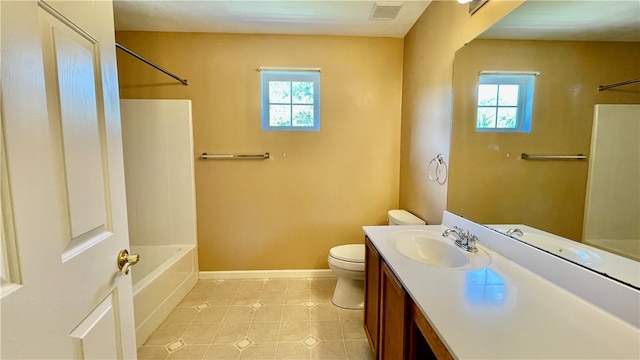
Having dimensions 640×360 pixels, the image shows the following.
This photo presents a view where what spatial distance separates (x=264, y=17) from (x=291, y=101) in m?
0.72

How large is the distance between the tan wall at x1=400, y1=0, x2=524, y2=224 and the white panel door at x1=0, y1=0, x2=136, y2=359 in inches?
65.5

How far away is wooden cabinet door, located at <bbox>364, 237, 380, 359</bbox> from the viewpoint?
1396 mm

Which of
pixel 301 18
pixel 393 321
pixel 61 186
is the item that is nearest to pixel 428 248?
pixel 393 321

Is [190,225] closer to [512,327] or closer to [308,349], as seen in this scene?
[308,349]

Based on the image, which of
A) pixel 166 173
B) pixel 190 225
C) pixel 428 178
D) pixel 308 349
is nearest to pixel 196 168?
pixel 166 173

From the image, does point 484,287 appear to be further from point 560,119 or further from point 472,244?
point 560,119

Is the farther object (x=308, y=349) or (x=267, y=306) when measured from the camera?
(x=267, y=306)

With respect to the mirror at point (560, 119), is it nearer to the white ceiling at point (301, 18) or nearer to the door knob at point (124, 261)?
the white ceiling at point (301, 18)

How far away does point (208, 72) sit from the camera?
242 cm

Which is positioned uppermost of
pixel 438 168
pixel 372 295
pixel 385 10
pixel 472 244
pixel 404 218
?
pixel 385 10

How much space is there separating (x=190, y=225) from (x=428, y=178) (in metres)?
2.20

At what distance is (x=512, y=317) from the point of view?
2.52 ft

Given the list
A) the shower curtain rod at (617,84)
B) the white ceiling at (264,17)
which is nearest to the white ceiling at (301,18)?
the white ceiling at (264,17)

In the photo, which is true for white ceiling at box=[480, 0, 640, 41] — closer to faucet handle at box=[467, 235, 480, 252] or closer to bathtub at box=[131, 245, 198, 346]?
faucet handle at box=[467, 235, 480, 252]
